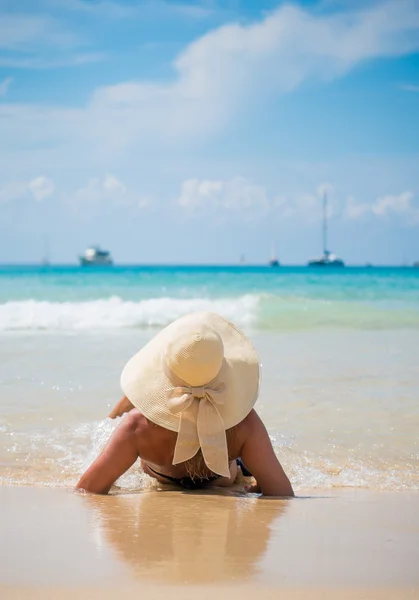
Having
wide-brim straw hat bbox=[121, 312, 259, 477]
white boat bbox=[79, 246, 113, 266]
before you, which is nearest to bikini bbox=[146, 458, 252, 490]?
wide-brim straw hat bbox=[121, 312, 259, 477]

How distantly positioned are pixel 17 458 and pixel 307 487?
1.82m

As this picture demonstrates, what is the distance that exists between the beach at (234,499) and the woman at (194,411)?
17cm

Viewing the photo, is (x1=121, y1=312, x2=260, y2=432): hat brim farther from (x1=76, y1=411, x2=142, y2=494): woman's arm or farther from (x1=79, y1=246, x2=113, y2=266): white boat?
(x1=79, y1=246, x2=113, y2=266): white boat

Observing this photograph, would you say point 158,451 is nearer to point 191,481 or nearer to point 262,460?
point 191,481

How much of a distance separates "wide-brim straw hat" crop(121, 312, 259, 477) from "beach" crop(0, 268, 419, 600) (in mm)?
289

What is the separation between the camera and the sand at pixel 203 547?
2535 millimetres

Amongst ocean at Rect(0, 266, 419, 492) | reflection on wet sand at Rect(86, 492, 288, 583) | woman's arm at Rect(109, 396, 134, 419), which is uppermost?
woman's arm at Rect(109, 396, 134, 419)

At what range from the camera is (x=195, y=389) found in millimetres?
3654

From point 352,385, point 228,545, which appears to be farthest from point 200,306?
point 228,545

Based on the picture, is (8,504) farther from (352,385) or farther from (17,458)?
(352,385)

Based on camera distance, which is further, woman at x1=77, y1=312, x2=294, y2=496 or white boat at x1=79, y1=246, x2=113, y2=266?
white boat at x1=79, y1=246, x2=113, y2=266

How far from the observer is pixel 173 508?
357cm

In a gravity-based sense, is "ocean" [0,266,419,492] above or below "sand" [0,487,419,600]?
below

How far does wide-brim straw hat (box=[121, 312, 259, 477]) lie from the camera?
3.56 meters
